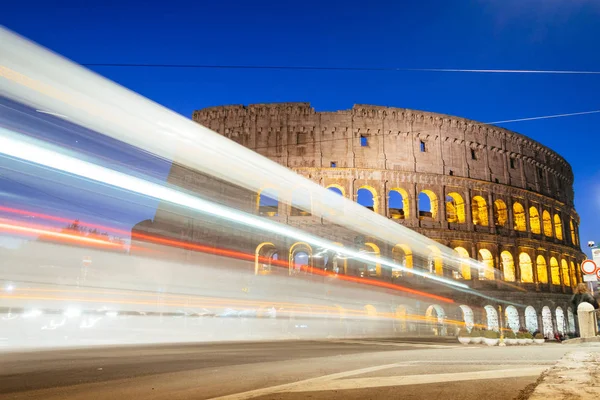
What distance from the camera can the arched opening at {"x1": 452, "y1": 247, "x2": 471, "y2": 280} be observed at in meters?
32.4

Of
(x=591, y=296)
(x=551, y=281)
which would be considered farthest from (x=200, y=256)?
(x=551, y=281)

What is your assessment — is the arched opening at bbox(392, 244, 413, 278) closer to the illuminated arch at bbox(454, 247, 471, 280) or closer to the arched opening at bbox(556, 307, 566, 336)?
the illuminated arch at bbox(454, 247, 471, 280)

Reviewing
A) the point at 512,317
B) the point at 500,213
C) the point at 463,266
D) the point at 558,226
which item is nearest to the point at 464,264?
the point at 463,266

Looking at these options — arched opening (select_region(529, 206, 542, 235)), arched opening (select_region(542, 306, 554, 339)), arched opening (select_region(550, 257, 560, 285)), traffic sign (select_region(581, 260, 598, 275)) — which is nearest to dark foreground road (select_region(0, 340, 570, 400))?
traffic sign (select_region(581, 260, 598, 275))

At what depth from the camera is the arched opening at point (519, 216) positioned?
1423 inches

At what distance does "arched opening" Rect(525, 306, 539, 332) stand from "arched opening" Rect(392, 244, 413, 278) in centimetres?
996

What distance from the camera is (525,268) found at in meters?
35.2

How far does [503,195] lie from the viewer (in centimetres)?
3512

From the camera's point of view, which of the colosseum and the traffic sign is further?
the colosseum

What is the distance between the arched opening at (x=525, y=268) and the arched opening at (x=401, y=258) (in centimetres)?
961

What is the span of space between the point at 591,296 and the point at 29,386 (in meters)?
12.1

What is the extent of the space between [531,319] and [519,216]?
25.4 ft

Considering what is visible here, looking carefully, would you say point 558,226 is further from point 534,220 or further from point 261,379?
point 261,379

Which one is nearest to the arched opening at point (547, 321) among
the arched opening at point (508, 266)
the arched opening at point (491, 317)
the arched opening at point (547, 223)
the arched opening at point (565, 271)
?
the arched opening at point (508, 266)
